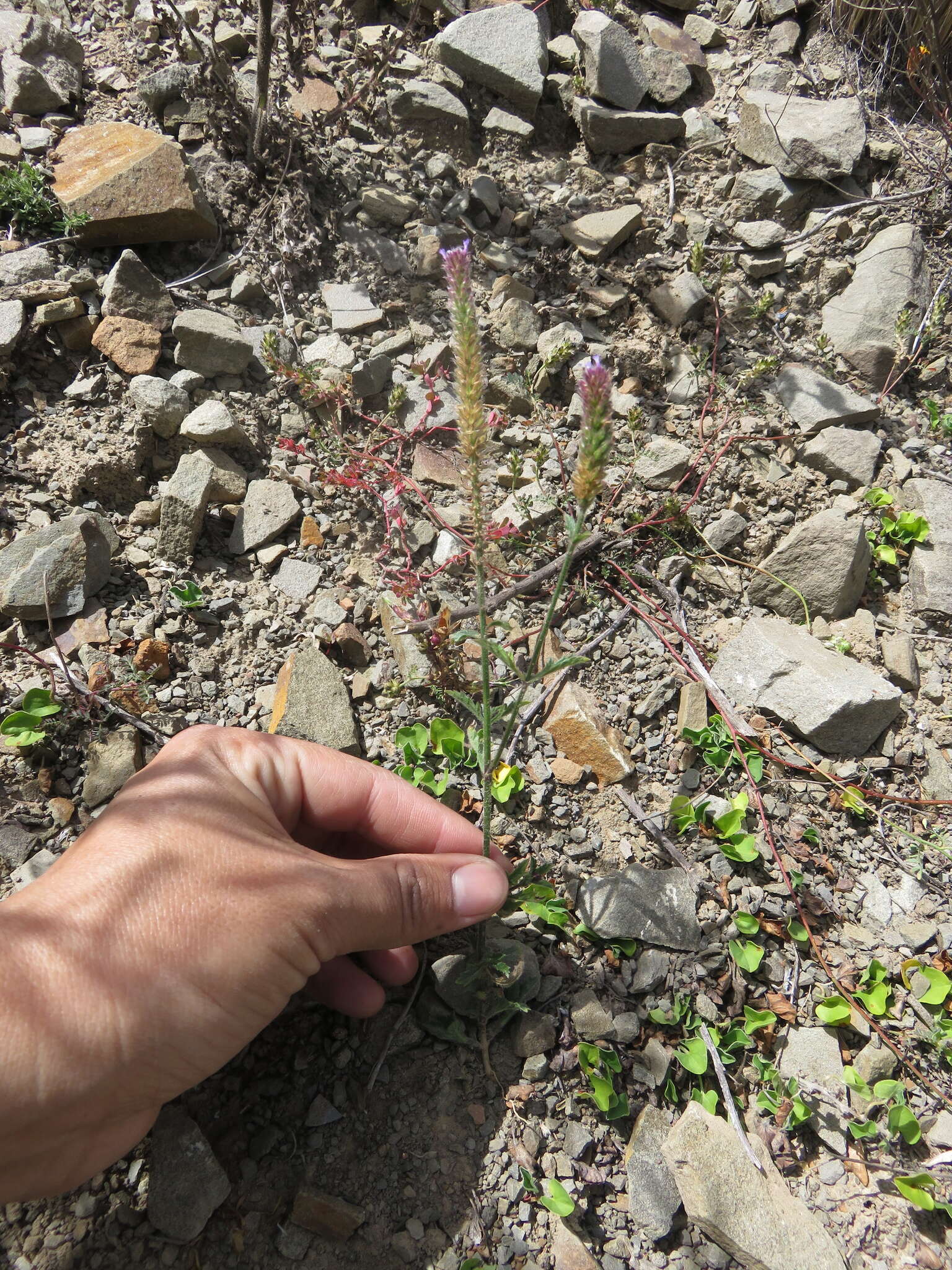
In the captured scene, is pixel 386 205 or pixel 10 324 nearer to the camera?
pixel 10 324

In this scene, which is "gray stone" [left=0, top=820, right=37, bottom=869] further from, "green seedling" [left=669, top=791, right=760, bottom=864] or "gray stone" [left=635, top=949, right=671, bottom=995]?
"green seedling" [left=669, top=791, right=760, bottom=864]

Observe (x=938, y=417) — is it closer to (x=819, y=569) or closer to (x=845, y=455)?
(x=845, y=455)

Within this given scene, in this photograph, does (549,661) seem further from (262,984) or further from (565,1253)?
(565,1253)

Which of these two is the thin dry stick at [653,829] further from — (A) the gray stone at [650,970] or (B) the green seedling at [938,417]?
(B) the green seedling at [938,417]

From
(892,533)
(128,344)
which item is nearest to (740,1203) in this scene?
(892,533)

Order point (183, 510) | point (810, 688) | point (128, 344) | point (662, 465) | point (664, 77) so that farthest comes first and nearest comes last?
1. point (664, 77)
2. point (662, 465)
3. point (128, 344)
4. point (183, 510)
5. point (810, 688)

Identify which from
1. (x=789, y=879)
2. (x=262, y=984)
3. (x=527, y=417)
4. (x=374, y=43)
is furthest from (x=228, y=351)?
(x=789, y=879)
